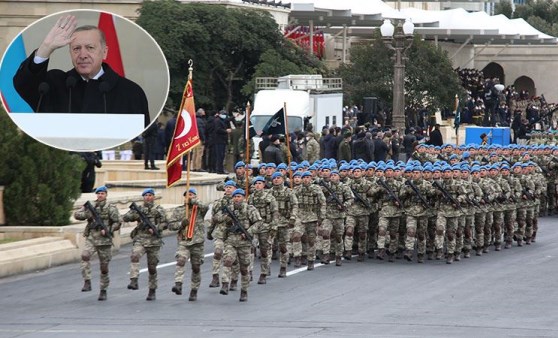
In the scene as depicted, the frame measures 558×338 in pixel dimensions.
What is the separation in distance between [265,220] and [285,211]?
53.7 inches

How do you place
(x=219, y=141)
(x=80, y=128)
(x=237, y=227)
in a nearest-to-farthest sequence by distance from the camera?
(x=237, y=227)
(x=80, y=128)
(x=219, y=141)

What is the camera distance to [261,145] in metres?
Result: 35.8

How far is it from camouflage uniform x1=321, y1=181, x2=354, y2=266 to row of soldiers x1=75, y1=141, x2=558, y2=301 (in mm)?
16

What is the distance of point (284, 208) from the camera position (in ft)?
83.1

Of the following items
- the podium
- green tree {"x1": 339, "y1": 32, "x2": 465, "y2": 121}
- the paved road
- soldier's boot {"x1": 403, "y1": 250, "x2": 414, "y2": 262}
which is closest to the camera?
the paved road

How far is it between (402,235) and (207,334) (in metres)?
9.56

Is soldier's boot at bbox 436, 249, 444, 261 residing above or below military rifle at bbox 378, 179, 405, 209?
below

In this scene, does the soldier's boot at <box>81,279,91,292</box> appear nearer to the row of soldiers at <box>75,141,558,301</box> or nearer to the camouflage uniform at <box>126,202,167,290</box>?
the row of soldiers at <box>75,141,558,301</box>

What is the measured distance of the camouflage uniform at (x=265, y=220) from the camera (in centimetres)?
2388

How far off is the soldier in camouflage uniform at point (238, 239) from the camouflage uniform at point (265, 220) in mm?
1499

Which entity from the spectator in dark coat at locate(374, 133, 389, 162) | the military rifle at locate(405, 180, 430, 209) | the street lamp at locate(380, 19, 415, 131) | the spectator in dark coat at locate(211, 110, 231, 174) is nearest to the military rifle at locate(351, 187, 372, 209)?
the military rifle at locate(405, 180, 430, 209)

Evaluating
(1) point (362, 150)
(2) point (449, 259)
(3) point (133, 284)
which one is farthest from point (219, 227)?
(1) point (362, 150)

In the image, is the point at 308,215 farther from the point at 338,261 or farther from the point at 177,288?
the point at 177,288

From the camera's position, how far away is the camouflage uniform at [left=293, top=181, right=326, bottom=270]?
26.1m
